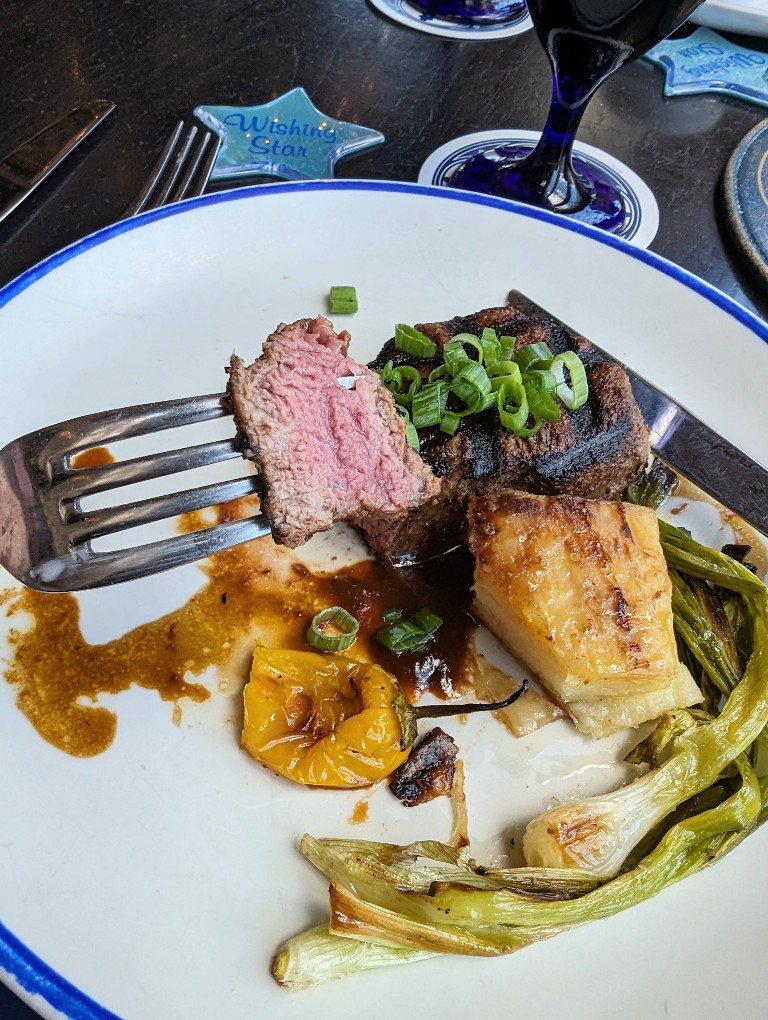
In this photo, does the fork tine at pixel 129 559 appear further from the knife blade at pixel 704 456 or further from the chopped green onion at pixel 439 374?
the knife blade at pixel 704 456

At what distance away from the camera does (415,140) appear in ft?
14.5

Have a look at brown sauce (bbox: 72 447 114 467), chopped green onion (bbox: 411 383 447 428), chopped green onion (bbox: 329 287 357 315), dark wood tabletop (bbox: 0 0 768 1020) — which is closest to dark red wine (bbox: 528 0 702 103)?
dark wood tabletop (bbox: 0 0 768 1020)

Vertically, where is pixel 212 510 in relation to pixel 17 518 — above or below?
below

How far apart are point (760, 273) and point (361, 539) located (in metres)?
2.55

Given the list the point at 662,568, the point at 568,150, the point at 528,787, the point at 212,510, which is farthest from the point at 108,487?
the point at 568,150

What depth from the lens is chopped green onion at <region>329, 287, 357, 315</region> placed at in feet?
10.6

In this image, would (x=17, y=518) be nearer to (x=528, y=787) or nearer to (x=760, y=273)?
(x=528, y=787)

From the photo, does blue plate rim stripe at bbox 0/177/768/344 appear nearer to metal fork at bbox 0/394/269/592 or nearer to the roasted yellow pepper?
metal fork at bbox 0/394/269/592

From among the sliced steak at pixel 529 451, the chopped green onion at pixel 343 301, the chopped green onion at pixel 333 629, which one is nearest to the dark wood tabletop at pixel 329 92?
the chopped green onion at pixel 343 301

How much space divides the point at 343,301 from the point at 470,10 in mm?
3310

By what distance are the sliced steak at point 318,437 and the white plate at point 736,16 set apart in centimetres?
440

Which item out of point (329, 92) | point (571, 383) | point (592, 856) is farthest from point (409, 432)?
point (329, 92)

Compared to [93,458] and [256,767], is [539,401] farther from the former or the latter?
[93,458]

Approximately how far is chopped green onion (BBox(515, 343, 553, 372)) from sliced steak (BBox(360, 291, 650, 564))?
0.33 ft
